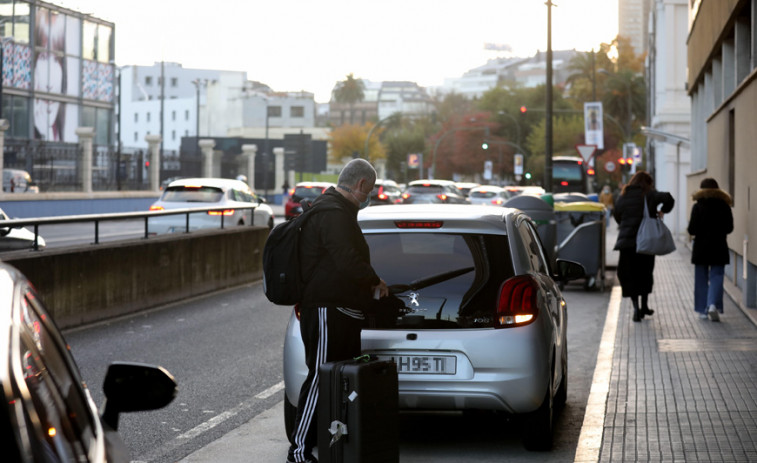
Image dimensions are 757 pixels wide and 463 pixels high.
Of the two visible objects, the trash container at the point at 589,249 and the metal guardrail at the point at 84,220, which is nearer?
the metal guardrail at the point at 84,220

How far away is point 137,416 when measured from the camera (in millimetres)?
8570

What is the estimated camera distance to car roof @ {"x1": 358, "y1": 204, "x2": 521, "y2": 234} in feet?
24.4

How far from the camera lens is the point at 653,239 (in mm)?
14328

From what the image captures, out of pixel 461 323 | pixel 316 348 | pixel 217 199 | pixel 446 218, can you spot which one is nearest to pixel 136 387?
pixel 316 348

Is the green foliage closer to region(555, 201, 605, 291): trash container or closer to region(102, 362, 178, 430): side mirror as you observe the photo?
region(555, 201, 605, 291): trash container

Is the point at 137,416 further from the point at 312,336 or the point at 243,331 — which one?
the point at 243,331

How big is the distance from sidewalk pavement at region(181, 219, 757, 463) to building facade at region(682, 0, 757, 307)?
7.05 feet

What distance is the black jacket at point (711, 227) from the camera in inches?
551

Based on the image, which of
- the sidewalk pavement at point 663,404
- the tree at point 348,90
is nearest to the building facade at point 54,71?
the sidewalk pavement at point 663,404

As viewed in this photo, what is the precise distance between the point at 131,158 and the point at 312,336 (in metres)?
45.8

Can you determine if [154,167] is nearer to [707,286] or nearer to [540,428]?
[707,286]

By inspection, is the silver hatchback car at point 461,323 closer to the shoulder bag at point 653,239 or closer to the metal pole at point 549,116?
the shoulder bag at point 653,239

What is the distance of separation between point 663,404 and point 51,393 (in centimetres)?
681

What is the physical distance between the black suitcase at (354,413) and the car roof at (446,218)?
1489 mm
